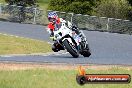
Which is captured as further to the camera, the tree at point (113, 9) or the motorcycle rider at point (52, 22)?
the tree at point (113, 9)

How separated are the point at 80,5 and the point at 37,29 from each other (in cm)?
963

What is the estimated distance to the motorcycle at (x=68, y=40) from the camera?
17.0 meters

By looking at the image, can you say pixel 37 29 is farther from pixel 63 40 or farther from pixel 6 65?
pixel 6 65

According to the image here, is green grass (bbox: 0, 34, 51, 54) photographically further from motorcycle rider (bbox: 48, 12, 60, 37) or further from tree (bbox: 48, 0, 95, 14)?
tree (bbox: 48, 0, 95, 14)

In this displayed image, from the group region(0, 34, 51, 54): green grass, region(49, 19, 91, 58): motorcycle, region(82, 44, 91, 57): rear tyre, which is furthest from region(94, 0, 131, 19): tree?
region(49, 19, 91, 58): motorcycle

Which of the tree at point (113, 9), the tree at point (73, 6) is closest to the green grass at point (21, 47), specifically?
the tree at point (113, 9)

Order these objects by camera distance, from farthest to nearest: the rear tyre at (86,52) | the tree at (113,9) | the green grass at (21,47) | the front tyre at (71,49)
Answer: the tree at (113,9) → the green grass at (21,47) → the rear tyre at (86,52) → the front tyre at (71,49)

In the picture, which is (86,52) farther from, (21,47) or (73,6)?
(73,6)

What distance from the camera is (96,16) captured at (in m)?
37.8

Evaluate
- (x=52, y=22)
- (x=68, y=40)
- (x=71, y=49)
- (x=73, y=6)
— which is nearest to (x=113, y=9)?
(x=73, y=6)

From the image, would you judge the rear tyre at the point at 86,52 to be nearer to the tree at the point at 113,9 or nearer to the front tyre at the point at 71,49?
the front tyre at the point at 71,49

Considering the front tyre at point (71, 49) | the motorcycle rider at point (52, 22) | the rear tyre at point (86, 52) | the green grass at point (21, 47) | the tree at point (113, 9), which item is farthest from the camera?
the tree at point (113, 9)

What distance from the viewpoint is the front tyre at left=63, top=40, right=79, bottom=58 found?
1719 cm

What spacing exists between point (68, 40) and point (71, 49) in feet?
2.22
